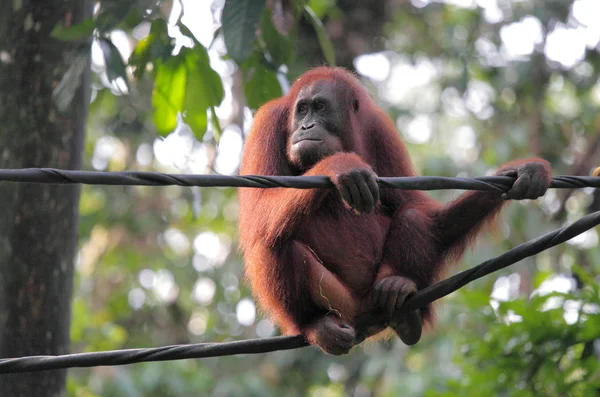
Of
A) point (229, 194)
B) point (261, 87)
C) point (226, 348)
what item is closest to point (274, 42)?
point (261, 87)

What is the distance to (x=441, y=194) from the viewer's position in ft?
28.2

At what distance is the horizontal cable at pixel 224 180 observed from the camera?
2281 millimetres

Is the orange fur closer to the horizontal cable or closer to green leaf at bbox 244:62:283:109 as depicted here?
green leaf at bbox 244:62:283:109

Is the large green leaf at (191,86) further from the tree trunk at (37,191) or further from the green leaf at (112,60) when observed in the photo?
the tree trunk at (37,191)

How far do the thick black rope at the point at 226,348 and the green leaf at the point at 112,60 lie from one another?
144 cm

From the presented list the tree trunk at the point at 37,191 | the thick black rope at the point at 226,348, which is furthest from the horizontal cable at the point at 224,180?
the tree trunk at the point at 37,191

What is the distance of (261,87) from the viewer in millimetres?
4133

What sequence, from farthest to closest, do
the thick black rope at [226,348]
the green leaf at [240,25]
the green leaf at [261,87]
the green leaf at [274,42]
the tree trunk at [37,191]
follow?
the green leaf at [274,42] < the green leaf at [261,87] < the tree trunk at [37,191] < the green leaf at [240,25] < the thick black rope at [226,348]

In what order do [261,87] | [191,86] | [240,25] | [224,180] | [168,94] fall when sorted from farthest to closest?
[261,87] → [168,94] → [191,86] → [240,25] → [224,180]

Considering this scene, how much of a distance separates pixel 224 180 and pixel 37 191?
168 cm

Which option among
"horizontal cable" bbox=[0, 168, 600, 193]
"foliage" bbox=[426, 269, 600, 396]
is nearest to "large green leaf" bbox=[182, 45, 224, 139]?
"horizontal cable" bbox=[0, 168, 600, 193]

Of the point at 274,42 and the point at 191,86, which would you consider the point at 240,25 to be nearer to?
the point at 191,86

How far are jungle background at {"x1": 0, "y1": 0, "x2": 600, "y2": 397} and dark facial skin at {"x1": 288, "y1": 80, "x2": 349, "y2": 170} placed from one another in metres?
0.25

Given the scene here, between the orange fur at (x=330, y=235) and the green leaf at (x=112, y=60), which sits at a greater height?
the green leaf at (x=112, y=60)
